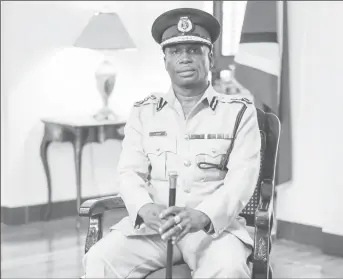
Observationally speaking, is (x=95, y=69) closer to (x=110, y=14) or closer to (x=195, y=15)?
(x=110, y=14)

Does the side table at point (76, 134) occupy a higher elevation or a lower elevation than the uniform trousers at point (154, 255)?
higher

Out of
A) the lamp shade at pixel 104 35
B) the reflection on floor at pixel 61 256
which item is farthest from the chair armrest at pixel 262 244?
the lamp shade at pixel 104 35

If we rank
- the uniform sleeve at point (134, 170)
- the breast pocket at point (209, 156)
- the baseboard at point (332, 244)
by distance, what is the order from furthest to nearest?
1. the baseboard at point (332, 244)
2. the breast pocket at point (209, 156)
3. the uniform sleeve at point (134, 170)

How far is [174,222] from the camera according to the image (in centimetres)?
204

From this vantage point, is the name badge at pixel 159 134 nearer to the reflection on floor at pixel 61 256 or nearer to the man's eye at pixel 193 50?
the man's eye at pixel 193 50

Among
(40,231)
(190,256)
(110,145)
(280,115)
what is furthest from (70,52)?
(190,256)

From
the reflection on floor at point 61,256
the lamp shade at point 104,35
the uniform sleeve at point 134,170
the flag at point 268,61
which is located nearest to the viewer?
the uniform sleeve at point 134,170

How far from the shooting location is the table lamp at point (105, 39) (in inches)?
191

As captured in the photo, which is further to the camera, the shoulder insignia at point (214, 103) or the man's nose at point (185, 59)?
the shoulder insignia at point (214, 103)

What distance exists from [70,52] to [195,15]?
9.73 ft

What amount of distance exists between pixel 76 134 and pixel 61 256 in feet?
3.38

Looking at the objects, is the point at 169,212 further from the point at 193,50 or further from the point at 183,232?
the point at 193,50

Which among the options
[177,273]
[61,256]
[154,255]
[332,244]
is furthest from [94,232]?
[332,244]

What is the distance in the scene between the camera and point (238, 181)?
7.41 ft
